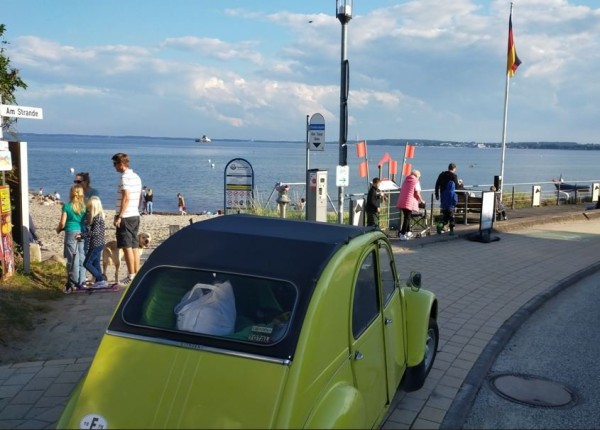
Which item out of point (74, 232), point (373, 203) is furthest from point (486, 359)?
point (373, 203)

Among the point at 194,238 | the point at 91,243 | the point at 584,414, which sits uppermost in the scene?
the point at 194,238

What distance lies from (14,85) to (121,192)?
2830 millimetres

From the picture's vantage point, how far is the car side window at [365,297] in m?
3.41

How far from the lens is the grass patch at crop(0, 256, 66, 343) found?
622cm

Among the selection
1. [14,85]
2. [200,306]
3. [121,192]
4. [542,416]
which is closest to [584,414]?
[542,416]

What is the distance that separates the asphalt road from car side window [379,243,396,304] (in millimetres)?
1323

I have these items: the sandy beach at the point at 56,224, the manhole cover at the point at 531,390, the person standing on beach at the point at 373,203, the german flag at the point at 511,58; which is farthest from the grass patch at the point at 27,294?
the german flag at the point at 511,58

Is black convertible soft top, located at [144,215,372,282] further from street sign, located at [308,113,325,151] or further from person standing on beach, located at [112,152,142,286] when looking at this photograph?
street sign, located at [308,113,325,151]

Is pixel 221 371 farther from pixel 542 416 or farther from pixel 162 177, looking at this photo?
pixel 162 177

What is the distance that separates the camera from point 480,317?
739 cm

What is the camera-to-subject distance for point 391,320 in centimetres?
412

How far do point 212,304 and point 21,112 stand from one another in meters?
6.34

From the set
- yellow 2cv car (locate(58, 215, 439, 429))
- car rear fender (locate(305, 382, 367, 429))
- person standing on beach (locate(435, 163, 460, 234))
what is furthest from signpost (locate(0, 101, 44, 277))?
person standing on beach (locate(435, 163, 460, 234))

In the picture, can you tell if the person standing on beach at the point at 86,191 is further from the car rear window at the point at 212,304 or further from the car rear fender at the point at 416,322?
the car rear window at the point at 212,304
